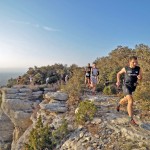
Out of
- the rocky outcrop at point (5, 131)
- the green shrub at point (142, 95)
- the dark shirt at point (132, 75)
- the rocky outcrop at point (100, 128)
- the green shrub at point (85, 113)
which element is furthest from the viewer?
the rocky outcrop at point (5, 131)

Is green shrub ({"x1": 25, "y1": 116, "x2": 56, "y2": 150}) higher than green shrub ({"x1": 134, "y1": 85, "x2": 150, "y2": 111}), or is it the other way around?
green shrub ({"x1": 134, "y1": 85, "x2": 150, "y2": 111})

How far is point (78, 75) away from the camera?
22.3 m

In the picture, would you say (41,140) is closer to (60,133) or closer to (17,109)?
(60,133)

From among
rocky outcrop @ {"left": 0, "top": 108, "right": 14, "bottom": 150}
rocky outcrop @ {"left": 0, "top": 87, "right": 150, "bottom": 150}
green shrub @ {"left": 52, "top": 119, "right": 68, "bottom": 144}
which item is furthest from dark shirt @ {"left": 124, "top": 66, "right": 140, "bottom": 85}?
rocky outcrop @ {"left": 0, "top": 108, "right": 14, "bottom": 150}

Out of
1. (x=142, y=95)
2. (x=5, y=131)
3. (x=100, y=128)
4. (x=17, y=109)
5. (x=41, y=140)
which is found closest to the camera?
(x=100, y=128)

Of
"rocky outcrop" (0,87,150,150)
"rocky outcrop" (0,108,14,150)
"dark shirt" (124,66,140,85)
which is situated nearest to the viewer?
"rocky outcrop" (0,87,150,150)

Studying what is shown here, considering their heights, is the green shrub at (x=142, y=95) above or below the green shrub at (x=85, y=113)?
above

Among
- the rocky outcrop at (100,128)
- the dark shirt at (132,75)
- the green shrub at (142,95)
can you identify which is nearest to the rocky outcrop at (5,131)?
the rocky outcrop at (100,128)

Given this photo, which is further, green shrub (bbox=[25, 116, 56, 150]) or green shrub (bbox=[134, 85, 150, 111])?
green shrub (bbox=[134, 85, 150, 111])

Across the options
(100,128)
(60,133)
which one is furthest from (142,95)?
(60,133)

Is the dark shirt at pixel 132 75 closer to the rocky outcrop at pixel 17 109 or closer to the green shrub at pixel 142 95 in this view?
the green shrub at pixel 142 95

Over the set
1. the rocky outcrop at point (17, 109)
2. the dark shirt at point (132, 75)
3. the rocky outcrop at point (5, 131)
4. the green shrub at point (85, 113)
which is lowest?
the rocky outcrop at point (5, 131)

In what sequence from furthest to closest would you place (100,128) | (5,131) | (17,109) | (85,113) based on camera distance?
1. (5,131)
2. (17,109)
3. (85,113)
4. (100,128)

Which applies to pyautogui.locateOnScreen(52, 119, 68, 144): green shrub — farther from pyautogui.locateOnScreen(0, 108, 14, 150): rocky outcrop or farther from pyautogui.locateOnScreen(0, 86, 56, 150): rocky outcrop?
pyautogui.locateOnScreen(0, 108, 14, 150): rocky outcrop
